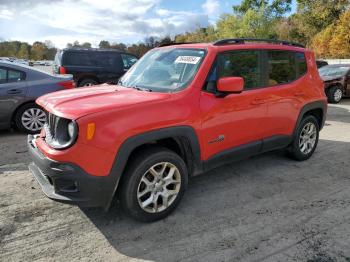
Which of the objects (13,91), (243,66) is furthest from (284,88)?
(13,91)

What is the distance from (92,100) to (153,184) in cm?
104

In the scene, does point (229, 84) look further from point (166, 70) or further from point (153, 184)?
point (153, 184)

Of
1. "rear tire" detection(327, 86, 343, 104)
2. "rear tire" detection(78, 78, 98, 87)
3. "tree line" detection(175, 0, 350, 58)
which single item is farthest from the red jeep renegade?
"tree line" detection(175, 0, 350, 58)

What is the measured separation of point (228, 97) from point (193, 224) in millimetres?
1497

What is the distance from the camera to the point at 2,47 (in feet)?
276

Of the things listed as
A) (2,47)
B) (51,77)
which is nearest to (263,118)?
(51,77)

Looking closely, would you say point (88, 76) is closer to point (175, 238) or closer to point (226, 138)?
point (226, 138)

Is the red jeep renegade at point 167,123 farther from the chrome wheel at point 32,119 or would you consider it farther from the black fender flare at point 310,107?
the chrome wheel at point 32,119

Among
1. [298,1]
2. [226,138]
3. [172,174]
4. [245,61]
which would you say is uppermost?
[298,1]

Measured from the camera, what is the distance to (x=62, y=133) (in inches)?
A: 130

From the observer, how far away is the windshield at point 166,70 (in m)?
4.02

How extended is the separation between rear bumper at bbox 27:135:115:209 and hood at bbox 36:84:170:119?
0.47 meters

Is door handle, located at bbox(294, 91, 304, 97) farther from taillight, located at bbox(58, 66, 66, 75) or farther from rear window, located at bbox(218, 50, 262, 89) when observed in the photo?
taillight, located at bbox(58, 66, 66, 75)

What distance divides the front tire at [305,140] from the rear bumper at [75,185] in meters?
3.21
